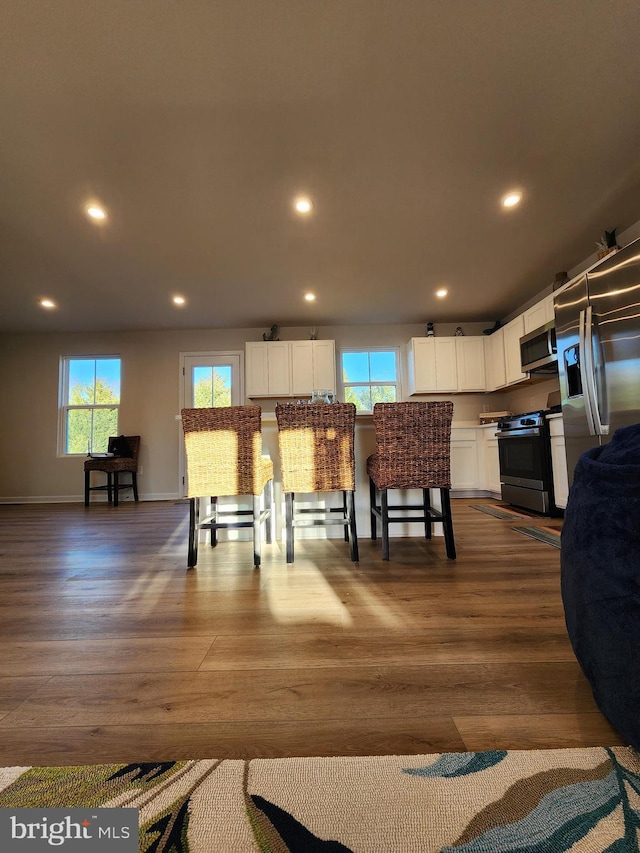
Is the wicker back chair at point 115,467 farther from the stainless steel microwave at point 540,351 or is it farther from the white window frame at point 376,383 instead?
the stainless steel microwave at point 540,351

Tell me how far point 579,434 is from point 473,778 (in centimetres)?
261

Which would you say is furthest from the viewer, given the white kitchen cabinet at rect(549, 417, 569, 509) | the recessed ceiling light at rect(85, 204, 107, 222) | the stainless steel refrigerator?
the white kitchen cabinet at rect(549, 417, 569, 509)

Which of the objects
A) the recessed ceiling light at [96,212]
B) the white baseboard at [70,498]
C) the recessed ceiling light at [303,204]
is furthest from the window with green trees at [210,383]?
the recessed ceiling light at [303,204]

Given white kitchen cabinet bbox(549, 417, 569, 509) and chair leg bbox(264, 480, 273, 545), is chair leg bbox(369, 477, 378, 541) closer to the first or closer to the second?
chair leg bbox(264, 480, 273, 545)

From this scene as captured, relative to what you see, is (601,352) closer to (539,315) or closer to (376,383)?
(539,315)

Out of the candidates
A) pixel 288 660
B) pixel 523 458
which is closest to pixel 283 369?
pixel 523 458

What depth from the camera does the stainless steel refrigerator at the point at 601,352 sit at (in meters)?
2.11

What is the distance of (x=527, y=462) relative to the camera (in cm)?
341

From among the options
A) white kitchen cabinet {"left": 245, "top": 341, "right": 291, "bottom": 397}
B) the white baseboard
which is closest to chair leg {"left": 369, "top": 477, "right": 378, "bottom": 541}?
white kitchen cabinet {"left": 245, "top": 341, "right": 291, "bottom": 397}

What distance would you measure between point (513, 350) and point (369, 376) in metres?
2.00

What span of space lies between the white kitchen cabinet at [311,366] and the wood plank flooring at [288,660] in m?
3.40

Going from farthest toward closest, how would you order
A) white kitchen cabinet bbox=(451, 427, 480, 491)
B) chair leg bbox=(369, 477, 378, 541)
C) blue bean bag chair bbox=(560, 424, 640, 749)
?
white kitchen cabinet bbox=(451, 427, 480, 491)
chair leg bbox=(369, 477, 378, 541)
blue bean bag chair bbox=(560, 424, 640, 749)

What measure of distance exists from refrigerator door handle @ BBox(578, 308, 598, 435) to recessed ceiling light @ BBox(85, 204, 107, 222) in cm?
376

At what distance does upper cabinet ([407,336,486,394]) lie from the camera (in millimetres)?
5055
